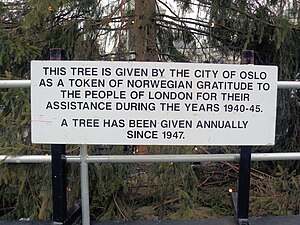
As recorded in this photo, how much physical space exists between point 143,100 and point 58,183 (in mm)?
755

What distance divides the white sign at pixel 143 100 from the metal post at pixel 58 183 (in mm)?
146

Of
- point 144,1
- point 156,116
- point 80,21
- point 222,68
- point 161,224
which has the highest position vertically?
point 144,1

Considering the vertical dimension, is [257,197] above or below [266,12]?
below

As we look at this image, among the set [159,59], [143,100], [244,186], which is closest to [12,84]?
[143,100]

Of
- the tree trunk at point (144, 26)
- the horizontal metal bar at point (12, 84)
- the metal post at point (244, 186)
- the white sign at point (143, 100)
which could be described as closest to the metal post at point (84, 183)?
the white sign at point (143, 100)

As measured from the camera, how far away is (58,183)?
83.9 inches

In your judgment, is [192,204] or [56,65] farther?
[192,204]

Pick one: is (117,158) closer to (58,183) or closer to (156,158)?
(156,158)

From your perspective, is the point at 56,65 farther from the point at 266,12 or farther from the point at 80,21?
the point at 266,12

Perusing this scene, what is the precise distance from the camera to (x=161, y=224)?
7.38ft

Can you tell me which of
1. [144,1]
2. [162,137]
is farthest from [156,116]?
[144,1]

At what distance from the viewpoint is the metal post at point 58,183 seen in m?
2.12

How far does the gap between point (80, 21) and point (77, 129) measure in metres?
2.25

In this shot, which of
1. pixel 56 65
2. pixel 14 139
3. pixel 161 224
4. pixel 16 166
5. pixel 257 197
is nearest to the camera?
pixel 56 65
